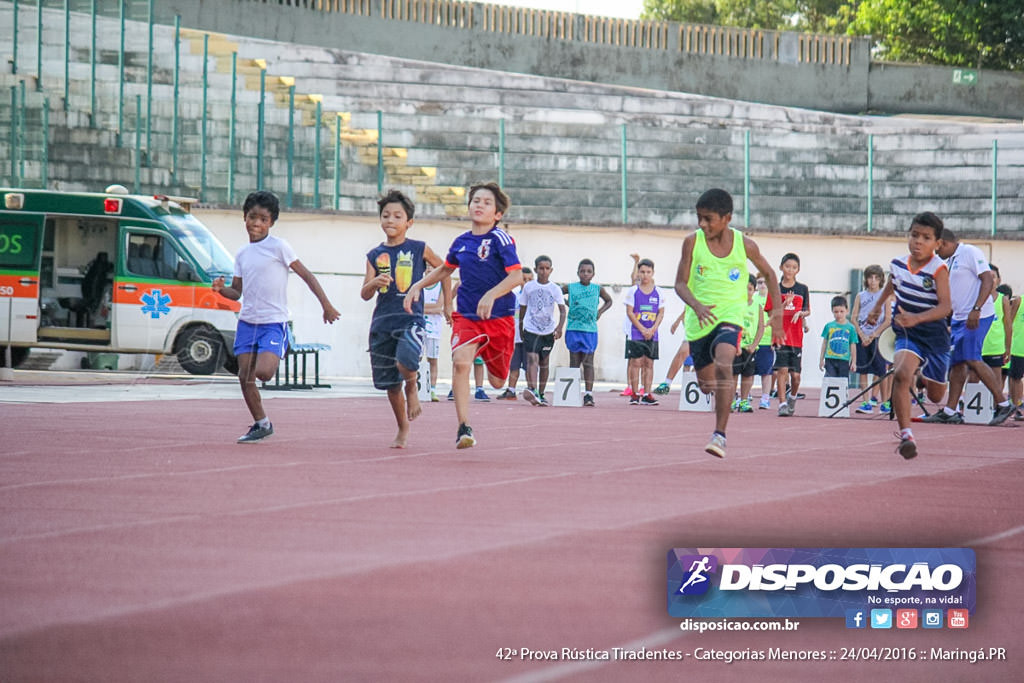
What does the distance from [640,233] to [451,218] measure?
3793mm

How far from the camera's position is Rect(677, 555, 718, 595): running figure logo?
13.4 ft

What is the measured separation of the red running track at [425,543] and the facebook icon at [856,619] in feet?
0.18

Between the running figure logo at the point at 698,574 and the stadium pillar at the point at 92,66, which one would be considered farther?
the stadium pillar at the point at 92,66

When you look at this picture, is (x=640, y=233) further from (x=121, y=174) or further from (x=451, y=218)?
(x=121, y=174)

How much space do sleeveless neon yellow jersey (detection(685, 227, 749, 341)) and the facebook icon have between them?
21.3 ft

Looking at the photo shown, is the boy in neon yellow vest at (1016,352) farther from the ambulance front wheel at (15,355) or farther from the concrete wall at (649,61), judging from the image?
the concrete wall at (649,61)

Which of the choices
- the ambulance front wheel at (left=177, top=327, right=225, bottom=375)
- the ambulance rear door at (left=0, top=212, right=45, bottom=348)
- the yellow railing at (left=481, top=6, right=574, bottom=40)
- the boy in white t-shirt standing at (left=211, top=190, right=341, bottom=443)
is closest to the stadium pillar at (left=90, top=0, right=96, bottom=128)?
the ambulance rear door at (left=0, top=212, right=45, bottom=348)

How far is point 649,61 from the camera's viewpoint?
139 feet

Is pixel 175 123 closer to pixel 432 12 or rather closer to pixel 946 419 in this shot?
pixel 432 12

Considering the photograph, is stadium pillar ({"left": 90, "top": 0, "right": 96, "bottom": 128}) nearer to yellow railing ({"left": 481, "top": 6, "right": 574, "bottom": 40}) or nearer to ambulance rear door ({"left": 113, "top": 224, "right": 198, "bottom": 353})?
ambulance rear door ({"left": 113, "top": 224, "right": 198, "bottom": 353})

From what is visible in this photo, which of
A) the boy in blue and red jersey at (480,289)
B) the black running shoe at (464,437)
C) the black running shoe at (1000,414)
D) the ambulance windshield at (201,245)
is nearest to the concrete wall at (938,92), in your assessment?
the ambulance windshield at (201,245)

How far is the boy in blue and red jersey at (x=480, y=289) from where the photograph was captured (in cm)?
1059

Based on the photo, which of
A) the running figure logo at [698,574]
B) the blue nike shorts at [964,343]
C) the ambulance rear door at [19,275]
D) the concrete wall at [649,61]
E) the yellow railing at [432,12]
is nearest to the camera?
the running figure logo at [698,574]

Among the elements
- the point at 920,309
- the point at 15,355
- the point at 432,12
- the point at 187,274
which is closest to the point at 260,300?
the point at 920,309
